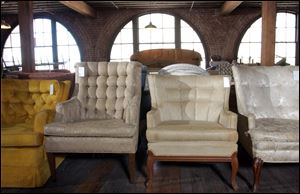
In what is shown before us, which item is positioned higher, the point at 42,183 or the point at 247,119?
the point at 247,119

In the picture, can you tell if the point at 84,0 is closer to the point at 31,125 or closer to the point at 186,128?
the point at 31,125

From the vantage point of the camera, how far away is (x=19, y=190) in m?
2.87

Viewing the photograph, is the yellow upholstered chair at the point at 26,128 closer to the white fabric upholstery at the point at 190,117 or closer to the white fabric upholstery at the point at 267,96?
the white fabric upholstery at the point at 190,117

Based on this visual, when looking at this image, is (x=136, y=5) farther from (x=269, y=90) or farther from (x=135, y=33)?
(x=269, y=90)

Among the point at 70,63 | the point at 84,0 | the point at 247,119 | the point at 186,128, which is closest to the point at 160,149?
the point at 186,128

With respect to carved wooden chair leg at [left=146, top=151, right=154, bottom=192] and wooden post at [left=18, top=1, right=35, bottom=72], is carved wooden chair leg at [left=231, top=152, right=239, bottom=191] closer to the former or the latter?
carved wooden chair leg at [left=146, top=151, right=154, bottom=192]

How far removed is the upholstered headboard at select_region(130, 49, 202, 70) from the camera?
8298 millimetres

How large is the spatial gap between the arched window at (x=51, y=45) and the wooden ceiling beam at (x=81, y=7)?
155 centimetres

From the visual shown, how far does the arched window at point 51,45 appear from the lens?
37.7ft

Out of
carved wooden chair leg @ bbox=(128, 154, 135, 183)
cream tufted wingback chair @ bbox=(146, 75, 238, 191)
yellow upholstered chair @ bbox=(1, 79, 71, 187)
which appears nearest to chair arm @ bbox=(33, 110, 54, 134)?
yellow upholstered chair @ bbox=(1, 79, 71, 187)

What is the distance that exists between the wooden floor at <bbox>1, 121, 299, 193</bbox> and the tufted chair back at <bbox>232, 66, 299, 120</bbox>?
54 cm

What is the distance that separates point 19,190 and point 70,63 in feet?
30.0

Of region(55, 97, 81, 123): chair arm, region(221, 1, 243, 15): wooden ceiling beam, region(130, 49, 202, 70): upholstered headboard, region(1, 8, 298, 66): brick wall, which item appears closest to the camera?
region(55, 97, 81, 123): chair arm

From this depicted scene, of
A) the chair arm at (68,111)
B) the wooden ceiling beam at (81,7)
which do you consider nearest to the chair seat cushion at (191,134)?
the chair arm at (68,111)
